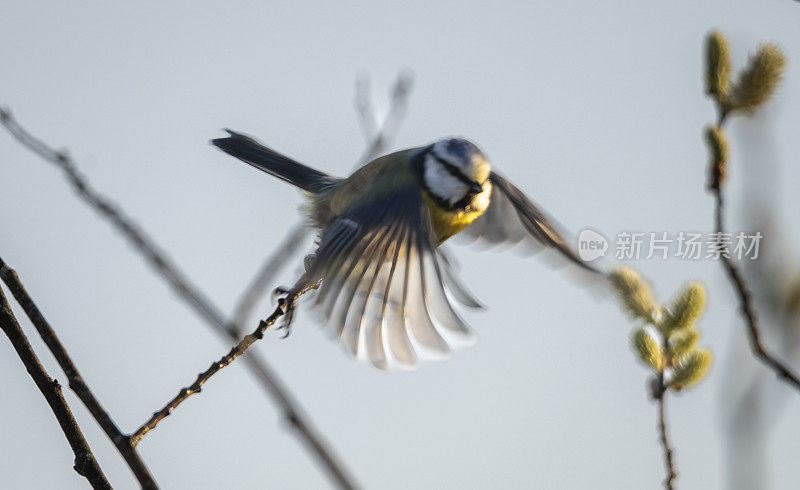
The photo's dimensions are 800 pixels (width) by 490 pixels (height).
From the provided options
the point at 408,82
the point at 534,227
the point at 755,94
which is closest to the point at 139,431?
the point at 755,94

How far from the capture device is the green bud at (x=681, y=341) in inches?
70.9

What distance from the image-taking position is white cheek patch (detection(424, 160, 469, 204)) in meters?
3.70

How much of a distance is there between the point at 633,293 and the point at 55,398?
3.61 ft

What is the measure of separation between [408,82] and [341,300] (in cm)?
84

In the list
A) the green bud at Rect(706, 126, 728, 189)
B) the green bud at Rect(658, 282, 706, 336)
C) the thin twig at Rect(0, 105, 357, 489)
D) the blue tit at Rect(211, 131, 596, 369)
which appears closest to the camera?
the thin twig at Rect(0, 105, 357, 489)

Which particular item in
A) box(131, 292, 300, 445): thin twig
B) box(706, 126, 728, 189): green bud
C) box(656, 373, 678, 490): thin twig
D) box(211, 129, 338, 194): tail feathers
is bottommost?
box(656, 373, 678, 490): thin twig

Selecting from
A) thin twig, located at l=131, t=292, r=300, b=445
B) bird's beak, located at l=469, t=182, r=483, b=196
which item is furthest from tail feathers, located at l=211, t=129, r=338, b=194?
thin twig, located at l=131, t=292, r=300, b=445

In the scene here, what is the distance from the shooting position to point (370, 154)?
8.20ft

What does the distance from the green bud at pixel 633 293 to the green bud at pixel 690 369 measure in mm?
104

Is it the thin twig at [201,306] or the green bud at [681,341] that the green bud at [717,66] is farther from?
the thin twig at [201,306]

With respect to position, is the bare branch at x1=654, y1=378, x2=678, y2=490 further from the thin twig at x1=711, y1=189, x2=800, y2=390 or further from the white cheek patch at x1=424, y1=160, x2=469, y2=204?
the white cheek patch at x1=424, y1=160, x2=469, y2=204

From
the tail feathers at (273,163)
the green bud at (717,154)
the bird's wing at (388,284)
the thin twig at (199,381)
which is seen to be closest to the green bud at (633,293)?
the green bud at (717,154)

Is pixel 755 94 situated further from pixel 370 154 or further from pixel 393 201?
pixel 393 201

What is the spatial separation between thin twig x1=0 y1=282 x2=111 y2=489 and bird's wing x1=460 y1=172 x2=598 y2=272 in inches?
101
